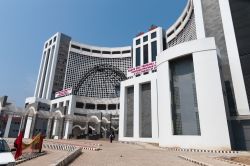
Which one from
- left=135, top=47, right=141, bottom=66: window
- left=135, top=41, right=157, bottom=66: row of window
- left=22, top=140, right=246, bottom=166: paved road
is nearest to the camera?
left=22, top=140, right=246, bottom=166: paved road

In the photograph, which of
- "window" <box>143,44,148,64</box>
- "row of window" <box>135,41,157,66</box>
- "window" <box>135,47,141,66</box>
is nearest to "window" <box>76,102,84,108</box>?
"window" <box>135,47,141,66</box>

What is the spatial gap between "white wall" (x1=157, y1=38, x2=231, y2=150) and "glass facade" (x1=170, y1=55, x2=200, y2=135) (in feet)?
3.31

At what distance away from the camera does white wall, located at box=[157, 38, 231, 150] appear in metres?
23.6

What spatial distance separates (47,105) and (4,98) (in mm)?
27011

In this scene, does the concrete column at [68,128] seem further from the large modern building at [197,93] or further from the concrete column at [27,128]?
the concrete column at [27,128]

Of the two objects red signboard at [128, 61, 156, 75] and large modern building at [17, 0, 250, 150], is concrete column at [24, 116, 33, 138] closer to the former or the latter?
large modern building at [17, 0, 250, 150]

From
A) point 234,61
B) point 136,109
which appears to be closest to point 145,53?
point 136,109

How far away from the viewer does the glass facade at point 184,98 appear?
26.7 m

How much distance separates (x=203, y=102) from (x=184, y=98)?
3.67m

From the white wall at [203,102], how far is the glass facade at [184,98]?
3.31ft

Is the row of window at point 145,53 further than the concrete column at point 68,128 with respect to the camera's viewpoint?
Yes

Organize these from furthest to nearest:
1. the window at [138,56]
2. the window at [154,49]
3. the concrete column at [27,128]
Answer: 1. the window at [138,56]
2. the window at [154,49]
3. the concrete column at [27,128]

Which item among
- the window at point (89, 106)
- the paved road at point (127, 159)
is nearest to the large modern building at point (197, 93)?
the paved road at point (127, 159)

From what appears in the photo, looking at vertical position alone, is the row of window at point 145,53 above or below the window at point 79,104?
above
